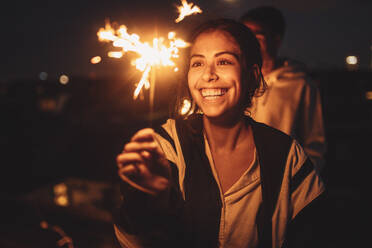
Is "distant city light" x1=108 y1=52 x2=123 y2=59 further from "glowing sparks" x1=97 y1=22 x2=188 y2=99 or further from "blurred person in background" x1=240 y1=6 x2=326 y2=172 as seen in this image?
"blurred person in background" x1=240 y1=6 x2=326 y2=172

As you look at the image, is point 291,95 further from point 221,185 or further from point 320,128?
point 221,185

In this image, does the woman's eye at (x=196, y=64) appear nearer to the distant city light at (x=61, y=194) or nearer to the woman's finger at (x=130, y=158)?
the woman's finger at (x=130, y=158)

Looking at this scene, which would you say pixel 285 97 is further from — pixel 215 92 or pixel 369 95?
pixel 369 95

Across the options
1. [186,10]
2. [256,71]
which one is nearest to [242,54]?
[256,71]

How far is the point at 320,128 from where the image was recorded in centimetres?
272

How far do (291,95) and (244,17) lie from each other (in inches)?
45.5

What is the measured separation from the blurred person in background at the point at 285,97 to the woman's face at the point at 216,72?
3.53 ft

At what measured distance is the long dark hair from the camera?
1664mm

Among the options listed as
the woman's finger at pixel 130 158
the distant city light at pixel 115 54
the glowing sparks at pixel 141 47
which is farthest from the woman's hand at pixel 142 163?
the distant city light at pixel 115 54

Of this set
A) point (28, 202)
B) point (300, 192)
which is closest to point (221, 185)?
point (300, 192)

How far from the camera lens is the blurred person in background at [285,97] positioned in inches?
103

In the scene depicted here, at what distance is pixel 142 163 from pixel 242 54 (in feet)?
3.64

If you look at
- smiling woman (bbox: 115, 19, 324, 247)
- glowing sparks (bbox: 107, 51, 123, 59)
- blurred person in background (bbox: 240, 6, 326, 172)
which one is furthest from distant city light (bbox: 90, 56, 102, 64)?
blurred person in background (bbox: 240, 6, 326, 172)

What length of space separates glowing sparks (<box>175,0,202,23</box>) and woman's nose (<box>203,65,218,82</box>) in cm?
47
